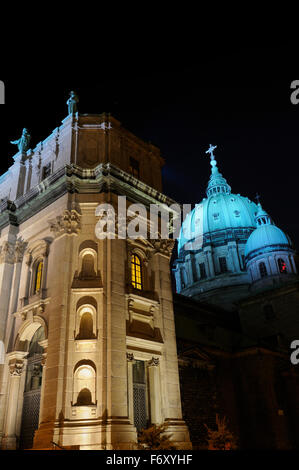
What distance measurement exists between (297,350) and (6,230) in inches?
1287

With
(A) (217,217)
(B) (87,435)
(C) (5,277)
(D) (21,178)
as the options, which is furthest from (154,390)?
(A) (217,217)

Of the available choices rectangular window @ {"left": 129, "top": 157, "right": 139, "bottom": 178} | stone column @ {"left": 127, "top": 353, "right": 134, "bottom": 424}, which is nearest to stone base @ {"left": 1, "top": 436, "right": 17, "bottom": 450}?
stone column @ {"left": 127, "top": 353, "right": 134, "bottom": 424}

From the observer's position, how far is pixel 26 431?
22.6 metres

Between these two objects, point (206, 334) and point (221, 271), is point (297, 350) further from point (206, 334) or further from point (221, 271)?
point (221, 271)

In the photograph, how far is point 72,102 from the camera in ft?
98.3

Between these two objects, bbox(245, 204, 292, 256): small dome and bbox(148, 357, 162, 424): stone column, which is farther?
bbox(245, 204, 292, 256): small dome

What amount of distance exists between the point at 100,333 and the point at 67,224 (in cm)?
705

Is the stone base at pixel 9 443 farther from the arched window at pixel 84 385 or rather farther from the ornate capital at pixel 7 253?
the ornate capital at pixel 7 253

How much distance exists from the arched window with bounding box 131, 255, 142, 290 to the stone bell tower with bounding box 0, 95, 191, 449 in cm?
8

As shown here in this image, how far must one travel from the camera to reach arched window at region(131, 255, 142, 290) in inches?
994

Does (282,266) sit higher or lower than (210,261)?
lower

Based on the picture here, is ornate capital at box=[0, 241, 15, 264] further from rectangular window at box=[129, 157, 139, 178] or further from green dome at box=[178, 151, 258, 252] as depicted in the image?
green dome at box=[178, 151, 258, 252]

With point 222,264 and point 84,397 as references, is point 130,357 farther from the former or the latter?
point 222,264
